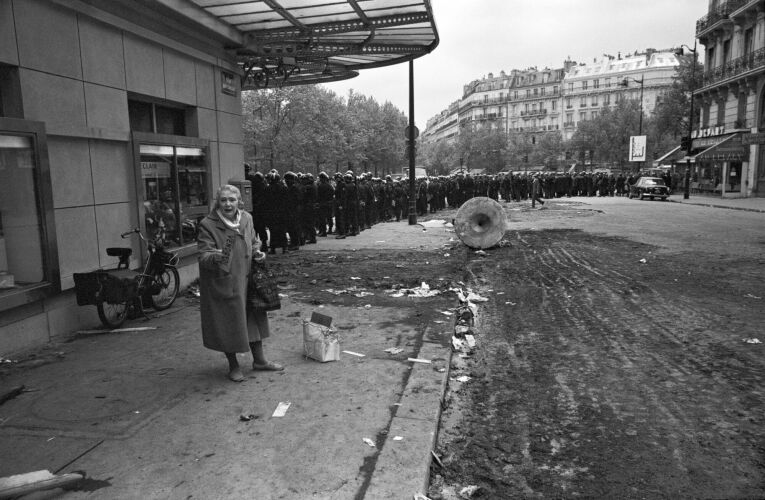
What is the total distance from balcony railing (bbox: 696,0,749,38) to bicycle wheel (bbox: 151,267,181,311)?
136 feet

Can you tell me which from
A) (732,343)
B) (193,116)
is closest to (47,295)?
(193,116)

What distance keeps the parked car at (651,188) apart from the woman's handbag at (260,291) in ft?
120

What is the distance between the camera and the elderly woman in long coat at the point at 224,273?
178 inches

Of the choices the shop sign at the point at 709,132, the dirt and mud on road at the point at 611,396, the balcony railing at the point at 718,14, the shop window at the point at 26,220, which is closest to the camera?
the dirt and mud on road at the point at 611,396

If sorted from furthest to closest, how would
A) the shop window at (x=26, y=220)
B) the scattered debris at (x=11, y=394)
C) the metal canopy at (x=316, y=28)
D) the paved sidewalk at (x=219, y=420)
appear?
the metal canopy at (x=316, y=28) < the shop window at (x=26, y=220) < the scattered debris at (x=11, y=394) < the paved sidewalk at (x=219, y=420)

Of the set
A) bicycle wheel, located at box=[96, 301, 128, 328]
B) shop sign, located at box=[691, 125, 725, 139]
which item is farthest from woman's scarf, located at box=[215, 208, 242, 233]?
shop sign, located at box=[691, 125, 725, 139]

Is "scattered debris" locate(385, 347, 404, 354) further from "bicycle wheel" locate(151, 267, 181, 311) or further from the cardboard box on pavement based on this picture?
"bicycle wheel" locate(151, 267, 181, 311)

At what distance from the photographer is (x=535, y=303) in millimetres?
7965

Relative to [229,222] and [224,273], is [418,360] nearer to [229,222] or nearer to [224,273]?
[224,273]

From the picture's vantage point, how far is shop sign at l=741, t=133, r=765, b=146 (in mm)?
32781

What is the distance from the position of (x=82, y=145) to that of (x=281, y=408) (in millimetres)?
4352

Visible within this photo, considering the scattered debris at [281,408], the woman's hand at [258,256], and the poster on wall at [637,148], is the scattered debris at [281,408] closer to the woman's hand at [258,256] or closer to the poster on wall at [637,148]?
the woman's hand at [258,256]

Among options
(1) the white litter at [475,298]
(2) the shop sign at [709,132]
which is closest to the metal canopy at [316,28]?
(1) the white litter at [475,298]

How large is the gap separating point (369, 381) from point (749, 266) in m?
9.13
